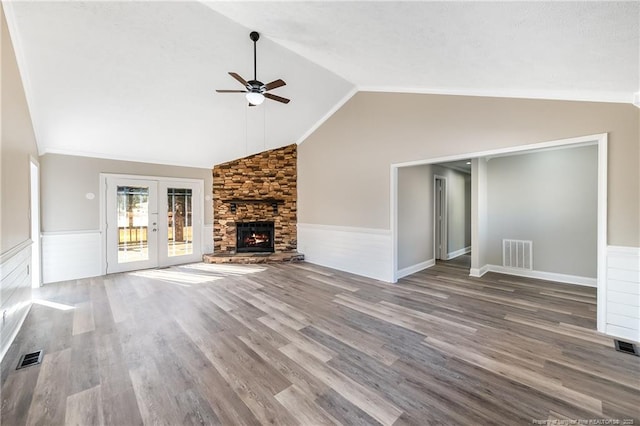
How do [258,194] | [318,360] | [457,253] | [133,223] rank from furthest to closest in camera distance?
1. [457,253]
2. [258,194]
3. [133,223]
4. [318,360]

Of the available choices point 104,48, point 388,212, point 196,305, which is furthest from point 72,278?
point 388,212

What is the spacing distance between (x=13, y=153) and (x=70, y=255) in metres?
2.84

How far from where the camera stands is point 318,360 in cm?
229

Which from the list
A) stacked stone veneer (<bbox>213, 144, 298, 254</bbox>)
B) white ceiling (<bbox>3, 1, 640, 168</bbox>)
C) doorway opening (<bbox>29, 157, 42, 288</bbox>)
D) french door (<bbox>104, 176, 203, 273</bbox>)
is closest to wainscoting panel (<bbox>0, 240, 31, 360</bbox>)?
doorway opening (<bbox>29, 157, 42, 288</bbox>)

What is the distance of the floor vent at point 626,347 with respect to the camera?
2.38 metres

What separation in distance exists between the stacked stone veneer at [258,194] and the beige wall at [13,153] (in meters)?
3.34

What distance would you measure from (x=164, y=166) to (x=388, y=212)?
4993mm

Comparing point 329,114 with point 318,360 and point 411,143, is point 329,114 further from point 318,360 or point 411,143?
point 318,360

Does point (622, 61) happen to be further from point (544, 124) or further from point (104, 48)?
point (104, 48)

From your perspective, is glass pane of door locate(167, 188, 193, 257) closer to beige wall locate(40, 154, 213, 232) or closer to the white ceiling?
beige wall locate(40, 154, 213, 232)

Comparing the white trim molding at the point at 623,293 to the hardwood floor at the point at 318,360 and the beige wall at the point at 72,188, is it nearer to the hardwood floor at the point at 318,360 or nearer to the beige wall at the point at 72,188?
the hardwood floor at the point at 318,360

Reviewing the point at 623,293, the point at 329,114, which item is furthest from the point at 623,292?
the point at 329,114

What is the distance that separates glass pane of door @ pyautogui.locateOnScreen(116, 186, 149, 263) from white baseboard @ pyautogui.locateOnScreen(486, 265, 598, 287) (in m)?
7.38

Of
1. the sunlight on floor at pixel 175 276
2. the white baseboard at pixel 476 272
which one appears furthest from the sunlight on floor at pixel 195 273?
the white baseboard at pixel 476 272
